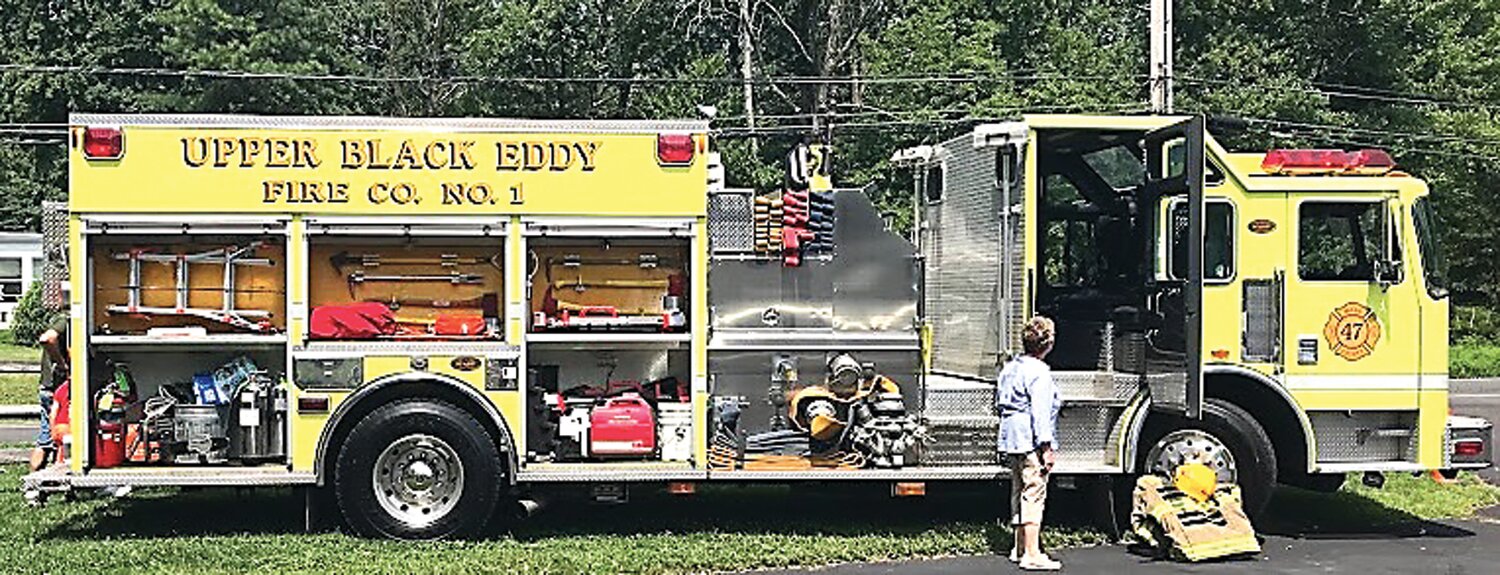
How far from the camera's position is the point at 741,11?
148 feet

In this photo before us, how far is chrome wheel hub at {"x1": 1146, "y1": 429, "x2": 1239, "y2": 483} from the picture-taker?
39.3ft

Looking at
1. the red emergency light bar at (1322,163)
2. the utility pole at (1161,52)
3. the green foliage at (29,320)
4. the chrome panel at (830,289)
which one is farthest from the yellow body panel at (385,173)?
the green foliage at (29,320)

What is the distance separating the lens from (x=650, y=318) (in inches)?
467

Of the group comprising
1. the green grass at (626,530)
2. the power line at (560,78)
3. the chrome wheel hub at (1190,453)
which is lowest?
the green grass at (626,530)

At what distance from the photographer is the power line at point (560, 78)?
42.9 metres

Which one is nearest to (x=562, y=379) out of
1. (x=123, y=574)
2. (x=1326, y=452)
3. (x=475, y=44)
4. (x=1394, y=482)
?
(x=123, y=574)

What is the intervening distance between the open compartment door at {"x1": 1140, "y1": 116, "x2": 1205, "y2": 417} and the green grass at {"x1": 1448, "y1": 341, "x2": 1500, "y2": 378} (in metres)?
26.7

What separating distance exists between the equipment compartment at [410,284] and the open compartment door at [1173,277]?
4.46 metres

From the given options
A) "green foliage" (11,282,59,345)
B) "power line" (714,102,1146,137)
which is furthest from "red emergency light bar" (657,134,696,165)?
"green foliage" (11,282,59,345)

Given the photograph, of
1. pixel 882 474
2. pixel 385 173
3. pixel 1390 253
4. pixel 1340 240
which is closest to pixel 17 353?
pixel 385 173

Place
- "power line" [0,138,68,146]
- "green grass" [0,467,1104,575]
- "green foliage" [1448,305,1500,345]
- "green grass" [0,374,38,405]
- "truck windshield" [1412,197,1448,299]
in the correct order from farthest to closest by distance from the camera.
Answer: "power line" [0,138,68,146] → "green foliage" [1448,305,1500,345] → "green grass" [0,374,38,405] → "truck windshield" [1412,197,1448,299] → "green grass" [0,467,1104,575]

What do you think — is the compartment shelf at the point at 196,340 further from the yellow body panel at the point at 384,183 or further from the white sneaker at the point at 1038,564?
the white sneaker at the point at 1038,564

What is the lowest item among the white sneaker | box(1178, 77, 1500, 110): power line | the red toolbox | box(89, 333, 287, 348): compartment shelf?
the white sneaker

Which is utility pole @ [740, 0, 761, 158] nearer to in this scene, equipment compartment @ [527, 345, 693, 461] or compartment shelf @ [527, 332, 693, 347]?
equipment compartment @ [527, 345, 693, 461]
